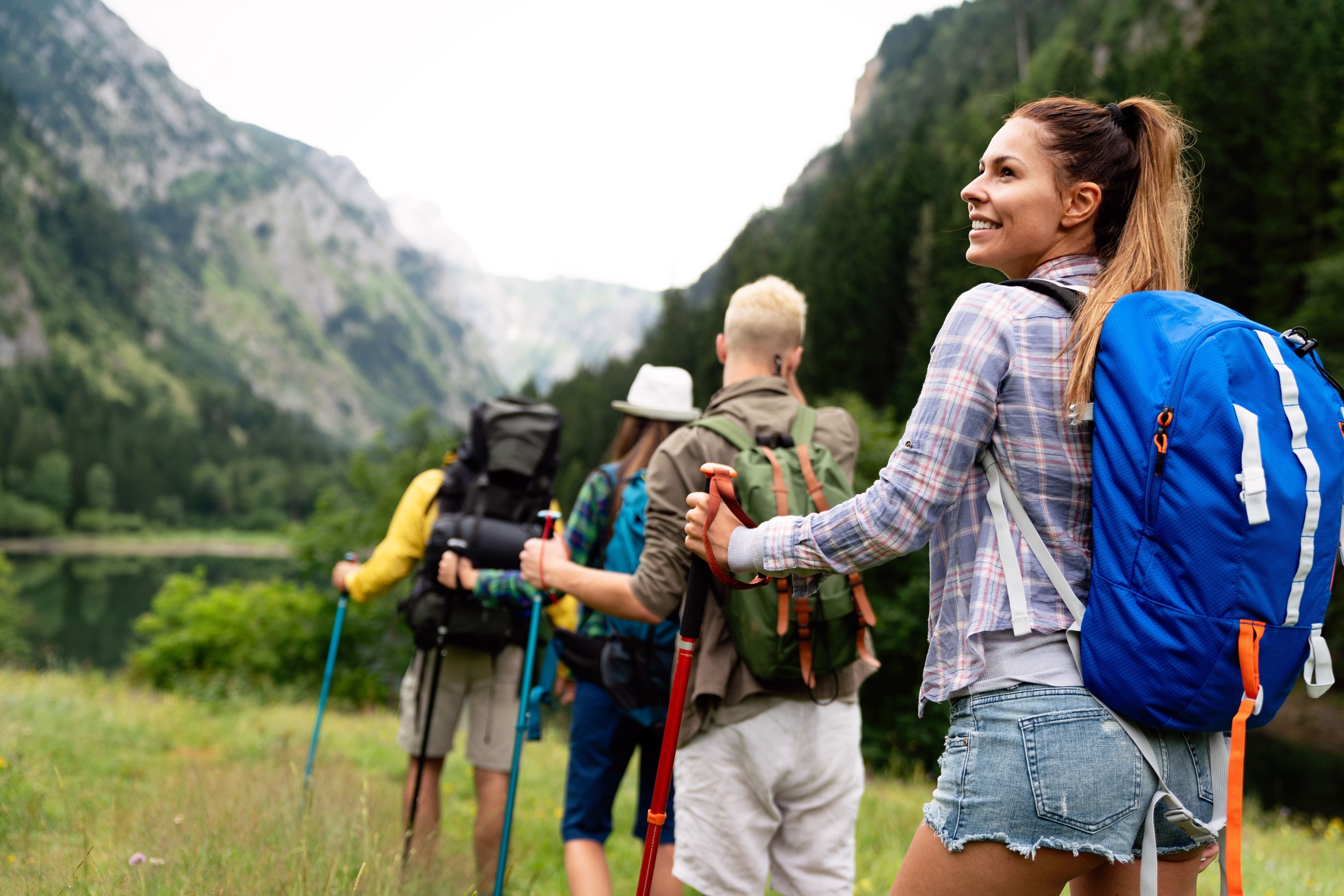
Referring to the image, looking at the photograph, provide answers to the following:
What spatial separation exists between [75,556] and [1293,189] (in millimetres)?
92430

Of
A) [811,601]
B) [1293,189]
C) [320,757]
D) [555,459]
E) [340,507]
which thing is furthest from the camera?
[1293,189]

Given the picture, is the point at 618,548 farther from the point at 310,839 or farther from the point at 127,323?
the point at 127,323

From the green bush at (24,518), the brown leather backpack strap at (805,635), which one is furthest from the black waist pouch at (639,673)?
the green bush at (24,518)

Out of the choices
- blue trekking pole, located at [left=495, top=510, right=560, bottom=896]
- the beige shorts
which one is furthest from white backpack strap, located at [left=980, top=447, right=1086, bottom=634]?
the beige shorts

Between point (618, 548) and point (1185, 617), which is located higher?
point (1185, 617)

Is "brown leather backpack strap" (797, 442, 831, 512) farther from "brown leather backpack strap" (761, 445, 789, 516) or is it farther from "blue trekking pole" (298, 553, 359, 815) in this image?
"blue trekking pole" (298, 553, 359, 815)

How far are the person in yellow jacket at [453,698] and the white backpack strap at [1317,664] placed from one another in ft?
9.29

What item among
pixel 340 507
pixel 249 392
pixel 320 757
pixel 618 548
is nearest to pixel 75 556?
pixel 340 507

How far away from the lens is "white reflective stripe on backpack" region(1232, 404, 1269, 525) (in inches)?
48.7

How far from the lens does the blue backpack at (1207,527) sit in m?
1.25

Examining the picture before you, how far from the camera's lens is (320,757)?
7586 millimetres

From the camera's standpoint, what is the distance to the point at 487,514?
150 inches

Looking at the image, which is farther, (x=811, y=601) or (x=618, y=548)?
(x=618, y=548)

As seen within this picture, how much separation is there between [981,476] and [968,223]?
12.3 m
